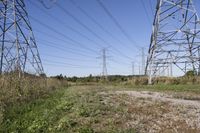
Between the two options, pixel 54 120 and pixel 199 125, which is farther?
pixel 54 120

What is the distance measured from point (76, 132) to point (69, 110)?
369cm

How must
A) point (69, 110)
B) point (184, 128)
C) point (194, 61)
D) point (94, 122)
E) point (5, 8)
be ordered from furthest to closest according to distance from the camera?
1. point (194, 61)
2. point (5, 8)
3. point (69, 110)
4. point (94, 122)
5. point (184, 128)

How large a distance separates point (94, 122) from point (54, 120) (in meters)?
1.00

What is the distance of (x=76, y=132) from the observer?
23.4 feet

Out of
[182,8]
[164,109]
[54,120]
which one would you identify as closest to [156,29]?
[182,8]

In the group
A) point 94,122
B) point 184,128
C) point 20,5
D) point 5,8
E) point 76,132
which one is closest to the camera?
point 76,132

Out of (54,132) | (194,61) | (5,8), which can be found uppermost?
(5,8)

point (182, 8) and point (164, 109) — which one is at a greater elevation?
point (182, 8)

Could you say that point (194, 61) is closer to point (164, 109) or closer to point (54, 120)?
point (164, 109)

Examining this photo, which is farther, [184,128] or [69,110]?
[69,110]

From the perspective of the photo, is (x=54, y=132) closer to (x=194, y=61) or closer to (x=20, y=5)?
(x=20, y=5)

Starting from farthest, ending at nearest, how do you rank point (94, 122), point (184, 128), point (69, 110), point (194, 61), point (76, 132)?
point (194, 61) → point (69, 110) → point (94, 122) → point (184, 128) → point (76, 132)

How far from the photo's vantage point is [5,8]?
22.3 meters

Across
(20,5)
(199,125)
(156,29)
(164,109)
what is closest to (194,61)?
(156,29)
